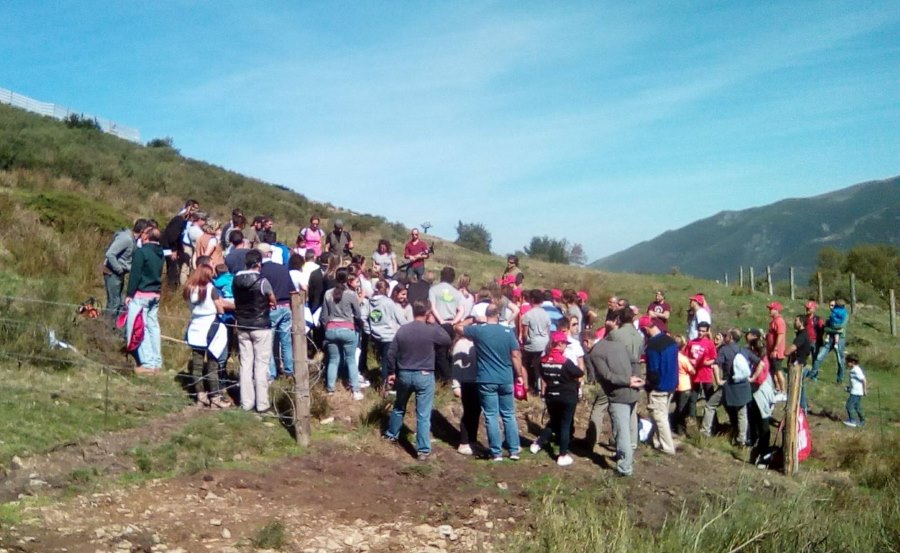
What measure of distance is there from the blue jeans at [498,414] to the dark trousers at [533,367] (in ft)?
7.23

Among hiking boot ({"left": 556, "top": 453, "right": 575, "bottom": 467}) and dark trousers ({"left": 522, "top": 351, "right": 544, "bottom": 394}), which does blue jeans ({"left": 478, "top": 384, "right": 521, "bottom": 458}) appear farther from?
dark trousers ({"left": 522, "top": 351, "right": 544, "bottom": 394})

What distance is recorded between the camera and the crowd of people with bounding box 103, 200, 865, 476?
31.2 ft

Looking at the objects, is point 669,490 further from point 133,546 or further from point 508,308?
point 133,546

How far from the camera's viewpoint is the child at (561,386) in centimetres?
972

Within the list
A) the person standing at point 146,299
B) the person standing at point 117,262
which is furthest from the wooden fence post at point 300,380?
the person standing at point 117,262

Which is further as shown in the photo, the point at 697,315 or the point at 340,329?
the point at 697,315

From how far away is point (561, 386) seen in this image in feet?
A: 32.3

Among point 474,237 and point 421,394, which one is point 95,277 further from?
point 474,237

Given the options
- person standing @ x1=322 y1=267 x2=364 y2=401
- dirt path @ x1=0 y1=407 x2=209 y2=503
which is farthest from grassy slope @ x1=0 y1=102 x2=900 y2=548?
person standing @ x1=322 y1=267 x2=364 y2=401

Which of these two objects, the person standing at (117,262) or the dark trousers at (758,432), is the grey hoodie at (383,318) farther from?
the dark trousers at (758,432)

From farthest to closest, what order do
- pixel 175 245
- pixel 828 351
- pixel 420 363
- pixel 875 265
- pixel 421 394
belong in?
pixel 875 265 → pixel 828 351 → pixel 175 245 → pixel 421 394 → pixel 420 363

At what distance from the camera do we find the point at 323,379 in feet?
36.9

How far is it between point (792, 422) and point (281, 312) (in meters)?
6.72


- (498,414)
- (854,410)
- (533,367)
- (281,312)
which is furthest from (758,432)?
(281,312)
